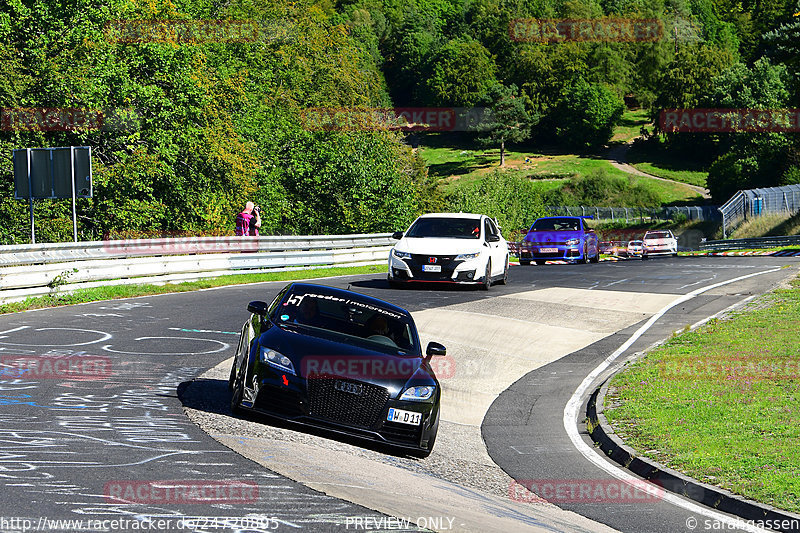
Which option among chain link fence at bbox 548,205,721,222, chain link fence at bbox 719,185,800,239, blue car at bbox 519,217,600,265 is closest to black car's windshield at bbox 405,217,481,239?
blue car at bbox 519,217,600,265

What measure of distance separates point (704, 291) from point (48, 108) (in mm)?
21790

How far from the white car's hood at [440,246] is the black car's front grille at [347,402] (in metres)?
12.6

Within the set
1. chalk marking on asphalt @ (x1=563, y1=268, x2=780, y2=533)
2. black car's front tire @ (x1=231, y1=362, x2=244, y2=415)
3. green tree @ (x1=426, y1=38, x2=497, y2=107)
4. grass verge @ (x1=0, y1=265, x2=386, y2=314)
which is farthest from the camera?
green tree @ (x1=426, y1=38, x2=497, y2=107)

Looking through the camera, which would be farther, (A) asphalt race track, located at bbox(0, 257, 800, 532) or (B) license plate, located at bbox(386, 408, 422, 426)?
(B) license plate, located at bbox(386, 408, 422, 426)

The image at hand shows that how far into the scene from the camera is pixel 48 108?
3262cm

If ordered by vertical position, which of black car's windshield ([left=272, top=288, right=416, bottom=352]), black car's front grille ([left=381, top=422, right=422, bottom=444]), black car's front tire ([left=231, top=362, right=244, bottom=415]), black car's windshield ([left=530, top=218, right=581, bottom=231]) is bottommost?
black car's front grille ([left=381, top=422, right=422, bottom=444])

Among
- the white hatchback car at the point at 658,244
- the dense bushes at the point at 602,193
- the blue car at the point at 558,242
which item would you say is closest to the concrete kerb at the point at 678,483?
the blue car at the point at 558,242

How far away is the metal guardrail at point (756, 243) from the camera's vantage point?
5082 centimetres

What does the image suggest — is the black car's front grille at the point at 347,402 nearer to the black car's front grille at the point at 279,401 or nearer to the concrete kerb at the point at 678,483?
the black car's front grille at the point at 279,401

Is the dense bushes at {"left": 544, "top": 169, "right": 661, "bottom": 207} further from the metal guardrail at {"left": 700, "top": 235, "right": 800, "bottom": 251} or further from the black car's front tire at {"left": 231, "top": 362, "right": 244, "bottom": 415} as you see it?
the black car's front tire at {"left": 231, "top": 362, "right": 244, "bottom": 415}

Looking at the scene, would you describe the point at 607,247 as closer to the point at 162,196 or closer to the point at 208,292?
the point at 162,196

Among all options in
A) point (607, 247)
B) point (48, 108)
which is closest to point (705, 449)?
point (48, 108)

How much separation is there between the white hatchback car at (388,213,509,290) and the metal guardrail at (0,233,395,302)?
5347mm

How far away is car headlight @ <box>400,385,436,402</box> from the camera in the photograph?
30.0ft
